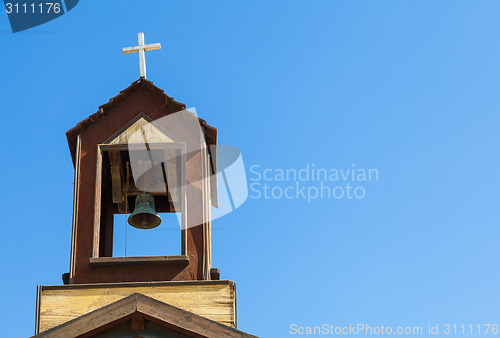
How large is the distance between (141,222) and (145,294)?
2132 mm

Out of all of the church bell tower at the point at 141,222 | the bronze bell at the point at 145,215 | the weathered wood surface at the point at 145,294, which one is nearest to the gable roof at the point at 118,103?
the church bell tower at the point at 141,222

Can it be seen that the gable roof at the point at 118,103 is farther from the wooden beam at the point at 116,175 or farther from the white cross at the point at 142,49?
the wooden beam at the point at 116,175

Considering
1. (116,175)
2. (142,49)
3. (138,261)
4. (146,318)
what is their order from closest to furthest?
(146,318) < (138,261) < (116,175) < (142,49)

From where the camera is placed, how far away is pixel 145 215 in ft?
52.1

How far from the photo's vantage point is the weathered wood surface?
45.2 ft

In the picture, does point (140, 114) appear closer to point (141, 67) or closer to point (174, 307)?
point (141, 67)

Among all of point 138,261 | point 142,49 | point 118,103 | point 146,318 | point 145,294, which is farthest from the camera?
point 142,49

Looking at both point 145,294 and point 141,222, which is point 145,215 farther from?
point 145,294

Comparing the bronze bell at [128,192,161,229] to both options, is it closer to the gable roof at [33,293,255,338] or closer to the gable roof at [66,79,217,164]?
the gable roof at [66,79,217,164]

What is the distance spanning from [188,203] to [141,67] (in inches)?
98.9

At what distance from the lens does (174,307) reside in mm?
12852

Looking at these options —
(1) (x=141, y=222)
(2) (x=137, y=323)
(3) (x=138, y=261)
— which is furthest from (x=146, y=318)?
(1) (x=141, y=222)

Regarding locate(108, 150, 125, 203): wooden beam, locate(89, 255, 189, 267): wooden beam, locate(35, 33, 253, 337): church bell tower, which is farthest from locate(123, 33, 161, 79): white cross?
locate(89, 255, 189, 267): wooden beam

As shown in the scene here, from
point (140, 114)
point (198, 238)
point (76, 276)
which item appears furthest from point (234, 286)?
point (140, 114)
